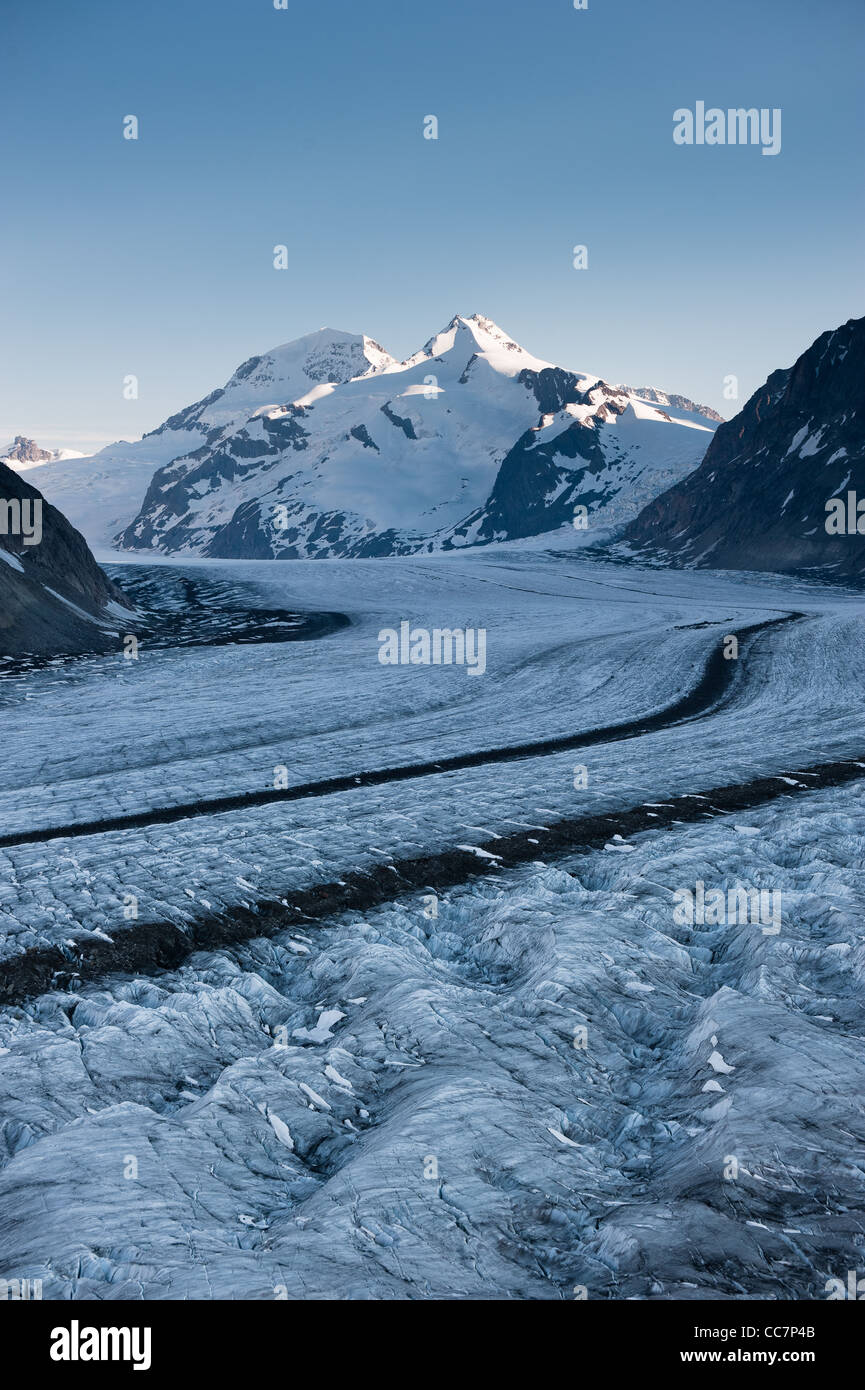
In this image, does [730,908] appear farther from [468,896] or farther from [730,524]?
[730,524]

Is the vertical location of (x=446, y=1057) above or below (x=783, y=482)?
A: below

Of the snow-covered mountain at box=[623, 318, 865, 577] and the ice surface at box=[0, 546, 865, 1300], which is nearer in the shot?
the ice surface at box=[0, 546, 865, 1300]

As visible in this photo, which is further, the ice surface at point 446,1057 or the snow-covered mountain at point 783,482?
the snow-covered mountain at point 783,482

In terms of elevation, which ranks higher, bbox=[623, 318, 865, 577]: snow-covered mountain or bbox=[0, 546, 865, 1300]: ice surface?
bbox=[623, 318, 865, 577]: snow-covered mountain

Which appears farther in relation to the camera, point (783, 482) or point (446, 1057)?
point (783, 482)

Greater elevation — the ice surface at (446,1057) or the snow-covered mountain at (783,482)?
the snow-covered mountain at (783,482)
